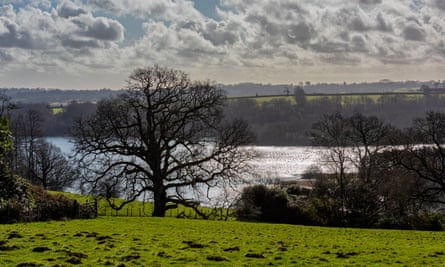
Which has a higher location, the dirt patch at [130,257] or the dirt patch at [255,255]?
the dirt patch at [130,257]

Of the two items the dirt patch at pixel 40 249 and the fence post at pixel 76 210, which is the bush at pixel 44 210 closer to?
the fence post at pixel 76 210

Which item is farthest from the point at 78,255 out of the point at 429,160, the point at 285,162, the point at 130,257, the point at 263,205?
the point at 285,162

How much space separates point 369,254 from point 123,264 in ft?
29.2

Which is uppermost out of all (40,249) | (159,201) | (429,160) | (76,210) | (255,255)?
(429,160)

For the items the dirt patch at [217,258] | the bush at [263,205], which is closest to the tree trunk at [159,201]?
the bush at [263,205]

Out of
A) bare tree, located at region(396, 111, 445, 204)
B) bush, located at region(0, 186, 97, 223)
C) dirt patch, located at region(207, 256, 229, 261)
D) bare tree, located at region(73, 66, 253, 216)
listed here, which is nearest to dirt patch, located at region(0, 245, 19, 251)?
dirt patch, located at region(207, 256, 229, 261)

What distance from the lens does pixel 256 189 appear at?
151 ft

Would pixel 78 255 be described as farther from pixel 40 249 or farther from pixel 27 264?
pixel 27 264

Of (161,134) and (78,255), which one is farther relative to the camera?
(161,134)

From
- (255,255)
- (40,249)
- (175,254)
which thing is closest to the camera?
(40,249)

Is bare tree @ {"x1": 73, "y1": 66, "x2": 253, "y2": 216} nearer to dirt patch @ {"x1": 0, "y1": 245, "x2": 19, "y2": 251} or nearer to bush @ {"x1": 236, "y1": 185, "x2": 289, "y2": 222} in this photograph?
bush @ {"x1": 236, "y1": 185, "x2": 289, "y2": 222}

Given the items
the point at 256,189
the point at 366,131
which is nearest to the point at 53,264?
the point at 256,189

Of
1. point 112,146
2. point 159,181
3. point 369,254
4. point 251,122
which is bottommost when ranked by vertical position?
point 369,254

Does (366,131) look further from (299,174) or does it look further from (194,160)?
(299,174)
